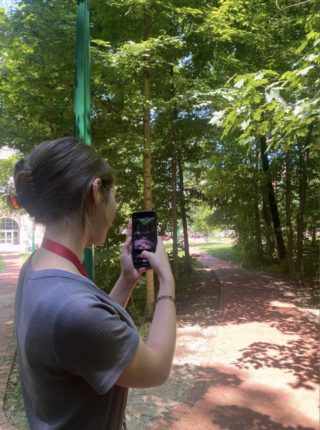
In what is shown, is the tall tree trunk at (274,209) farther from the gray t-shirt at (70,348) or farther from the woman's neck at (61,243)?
the gray t-shirt at (70,348)

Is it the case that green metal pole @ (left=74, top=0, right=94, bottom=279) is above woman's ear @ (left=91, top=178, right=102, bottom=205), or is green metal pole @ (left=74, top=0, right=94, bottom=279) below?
above

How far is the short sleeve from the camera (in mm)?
925

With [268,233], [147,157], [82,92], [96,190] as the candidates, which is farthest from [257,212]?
[96,190]

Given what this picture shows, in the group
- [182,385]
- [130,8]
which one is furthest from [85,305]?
[130,8]

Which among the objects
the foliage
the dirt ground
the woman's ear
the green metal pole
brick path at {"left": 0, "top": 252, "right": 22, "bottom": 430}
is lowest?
brick path at {"left": 0, "top": 252, "right": 22, "bottom": 430}

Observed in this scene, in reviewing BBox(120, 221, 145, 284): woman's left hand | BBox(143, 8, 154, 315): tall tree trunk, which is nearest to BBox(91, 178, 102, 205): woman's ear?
BBox(120, 221, 145, 284): woman's left hand

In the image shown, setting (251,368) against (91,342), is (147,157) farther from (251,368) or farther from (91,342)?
(91,342)

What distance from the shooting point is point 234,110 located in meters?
4.30

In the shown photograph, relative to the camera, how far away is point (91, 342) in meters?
0.93

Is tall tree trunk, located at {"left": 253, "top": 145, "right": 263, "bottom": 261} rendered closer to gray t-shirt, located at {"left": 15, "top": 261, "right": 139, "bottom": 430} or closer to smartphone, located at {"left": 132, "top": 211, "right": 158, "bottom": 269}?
smartphone, located at {"left": 132, "top": 211, "right": 158, "bottom": 269}

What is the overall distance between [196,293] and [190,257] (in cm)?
324

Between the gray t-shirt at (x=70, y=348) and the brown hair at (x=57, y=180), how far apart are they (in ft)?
0.61

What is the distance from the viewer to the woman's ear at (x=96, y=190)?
1.13 m

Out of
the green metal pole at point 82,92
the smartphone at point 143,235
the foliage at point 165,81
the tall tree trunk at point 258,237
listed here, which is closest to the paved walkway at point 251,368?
the foliage at point 165,81
